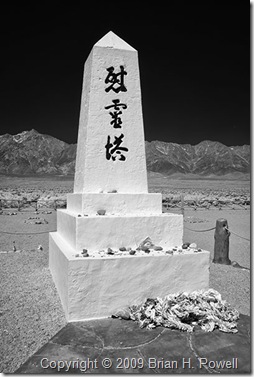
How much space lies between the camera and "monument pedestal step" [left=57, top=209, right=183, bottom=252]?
413 centimetres

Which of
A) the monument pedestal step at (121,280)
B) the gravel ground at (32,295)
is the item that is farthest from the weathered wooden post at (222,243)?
the monument pedestal step at (121,280)

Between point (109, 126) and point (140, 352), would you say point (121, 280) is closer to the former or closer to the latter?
point (140, 352)

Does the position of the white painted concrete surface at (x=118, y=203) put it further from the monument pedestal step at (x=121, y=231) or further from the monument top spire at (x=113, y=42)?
the monument top spire at (x=113, y=42)

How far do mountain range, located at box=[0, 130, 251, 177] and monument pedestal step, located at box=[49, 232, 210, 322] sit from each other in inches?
4493

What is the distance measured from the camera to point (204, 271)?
13.7ft

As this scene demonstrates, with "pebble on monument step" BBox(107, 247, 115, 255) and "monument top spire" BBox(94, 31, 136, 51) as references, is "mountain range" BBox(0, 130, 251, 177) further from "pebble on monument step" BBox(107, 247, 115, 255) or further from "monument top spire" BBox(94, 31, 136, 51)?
"pebble on monument step" BBox(107, 247, 115, 255)

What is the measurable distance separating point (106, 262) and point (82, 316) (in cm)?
66

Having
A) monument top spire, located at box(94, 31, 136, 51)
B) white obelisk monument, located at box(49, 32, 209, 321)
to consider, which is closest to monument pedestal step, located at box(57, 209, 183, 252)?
white obelisk monument, located at box(49, 32, 209, 321)

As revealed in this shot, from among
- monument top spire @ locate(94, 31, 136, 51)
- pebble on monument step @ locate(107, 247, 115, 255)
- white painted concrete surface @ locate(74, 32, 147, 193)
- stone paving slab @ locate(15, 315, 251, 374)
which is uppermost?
monument top spire @ locate(94, 31, 136, 51)

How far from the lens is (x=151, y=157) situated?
466ft

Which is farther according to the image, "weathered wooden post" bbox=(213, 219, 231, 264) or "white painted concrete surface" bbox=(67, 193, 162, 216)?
"weathered wooden post" bbox=(213, 219, 231, 264)

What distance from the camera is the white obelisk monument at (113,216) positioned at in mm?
3738

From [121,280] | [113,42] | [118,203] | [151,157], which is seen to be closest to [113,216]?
[118,203]

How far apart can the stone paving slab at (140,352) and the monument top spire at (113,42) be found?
3994 millimetres
